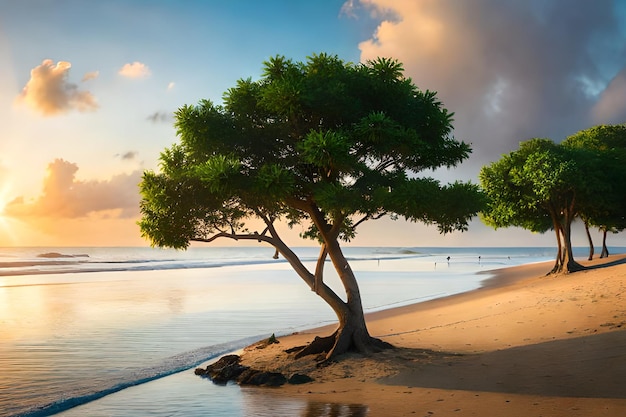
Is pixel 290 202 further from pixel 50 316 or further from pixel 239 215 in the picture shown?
pixel 50 316

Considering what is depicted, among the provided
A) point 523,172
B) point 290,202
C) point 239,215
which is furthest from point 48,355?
point 523,172

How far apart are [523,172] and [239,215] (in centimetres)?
2842

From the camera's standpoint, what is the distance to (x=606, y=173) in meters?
42.8

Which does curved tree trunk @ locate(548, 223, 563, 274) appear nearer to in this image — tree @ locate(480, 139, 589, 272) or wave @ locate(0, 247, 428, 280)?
tree @ locate(480, 139, 589, 272)

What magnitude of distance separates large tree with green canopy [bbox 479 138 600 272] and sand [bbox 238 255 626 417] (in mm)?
15265

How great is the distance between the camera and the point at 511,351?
56.6ft

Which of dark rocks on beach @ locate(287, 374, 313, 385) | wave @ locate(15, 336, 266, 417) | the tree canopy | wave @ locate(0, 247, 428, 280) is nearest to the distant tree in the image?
the tree canopy

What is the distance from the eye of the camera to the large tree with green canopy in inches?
1537

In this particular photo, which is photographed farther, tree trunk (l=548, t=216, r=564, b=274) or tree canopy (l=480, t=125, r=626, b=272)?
tree trunk (l=548, t=216, r=564, b=274)

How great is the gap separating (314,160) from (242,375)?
618 centimetres

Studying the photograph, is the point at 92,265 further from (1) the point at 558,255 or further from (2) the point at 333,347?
(2) the point at 333,347

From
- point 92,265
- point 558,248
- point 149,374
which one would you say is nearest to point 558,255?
point 558,248

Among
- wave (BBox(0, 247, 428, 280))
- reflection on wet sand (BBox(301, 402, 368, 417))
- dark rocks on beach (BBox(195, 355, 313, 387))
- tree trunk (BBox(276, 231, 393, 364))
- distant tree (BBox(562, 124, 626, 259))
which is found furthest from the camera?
wave (BBox(0, 247, 428, 280))

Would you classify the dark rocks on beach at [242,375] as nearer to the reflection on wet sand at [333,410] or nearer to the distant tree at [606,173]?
the reflection on wet sand at [333,410]
